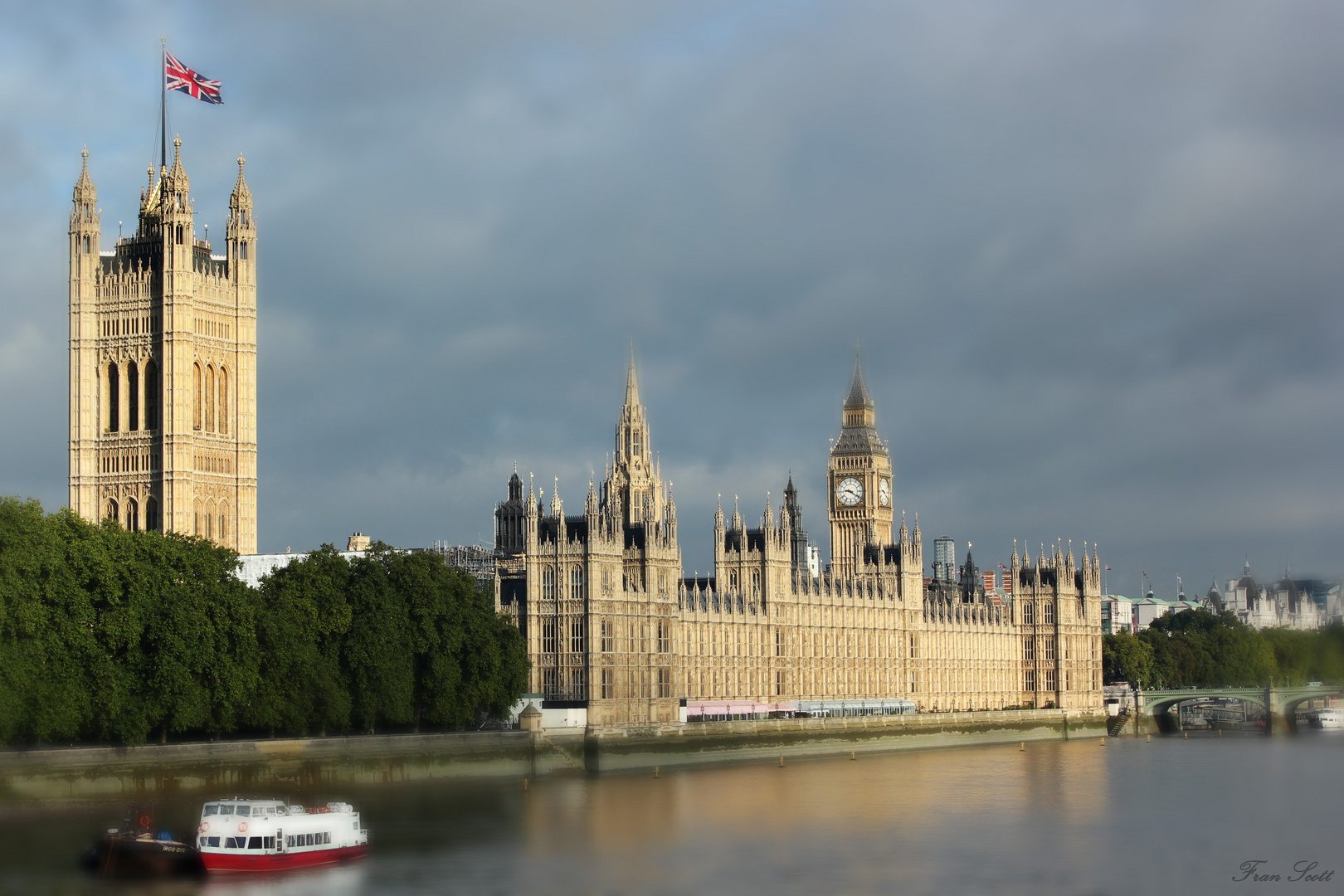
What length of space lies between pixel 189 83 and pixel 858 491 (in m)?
82.2

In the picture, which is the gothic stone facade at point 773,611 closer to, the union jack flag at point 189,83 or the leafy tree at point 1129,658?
the leafy tree at point 1129,658

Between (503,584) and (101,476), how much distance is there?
25030mm

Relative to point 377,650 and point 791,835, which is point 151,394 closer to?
point 377,650

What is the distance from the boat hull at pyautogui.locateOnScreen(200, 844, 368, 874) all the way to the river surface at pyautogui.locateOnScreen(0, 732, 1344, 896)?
908 millimetres

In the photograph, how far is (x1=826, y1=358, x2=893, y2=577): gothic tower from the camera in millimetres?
166250

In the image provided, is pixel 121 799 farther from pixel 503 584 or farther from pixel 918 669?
pixel 918 669

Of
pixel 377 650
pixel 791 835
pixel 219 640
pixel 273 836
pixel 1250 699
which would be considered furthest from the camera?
pixel 1250 699

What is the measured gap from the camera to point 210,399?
115 meters

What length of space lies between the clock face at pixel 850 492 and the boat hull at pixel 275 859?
109 m

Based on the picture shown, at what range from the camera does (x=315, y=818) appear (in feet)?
195

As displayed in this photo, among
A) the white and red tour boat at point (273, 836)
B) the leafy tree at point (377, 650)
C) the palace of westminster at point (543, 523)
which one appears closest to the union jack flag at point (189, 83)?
the palace of westminster at point (543, 523)

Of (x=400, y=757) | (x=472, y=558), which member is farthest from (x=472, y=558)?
(x=400, y=757)

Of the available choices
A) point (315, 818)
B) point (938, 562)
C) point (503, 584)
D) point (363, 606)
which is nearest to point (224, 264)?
point (503, 584)

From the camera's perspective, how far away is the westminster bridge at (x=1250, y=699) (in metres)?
149
